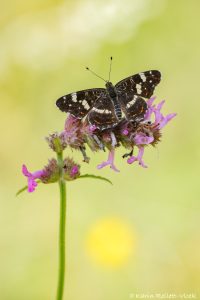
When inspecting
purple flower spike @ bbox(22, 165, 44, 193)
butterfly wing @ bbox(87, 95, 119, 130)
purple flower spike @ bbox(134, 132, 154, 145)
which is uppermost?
butterfly wing @ bbox(87, 95, 119, 130)

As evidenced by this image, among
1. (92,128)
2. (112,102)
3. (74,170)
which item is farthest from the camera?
(112,102)

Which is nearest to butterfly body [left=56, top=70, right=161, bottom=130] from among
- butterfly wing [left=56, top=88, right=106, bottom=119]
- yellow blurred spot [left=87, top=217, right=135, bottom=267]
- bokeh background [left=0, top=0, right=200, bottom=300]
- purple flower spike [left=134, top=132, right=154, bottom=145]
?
butterfly wing [left=56, top=88, right=106, bottom=119]

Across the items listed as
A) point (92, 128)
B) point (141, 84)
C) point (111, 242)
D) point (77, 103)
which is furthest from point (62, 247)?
point (111, 242)

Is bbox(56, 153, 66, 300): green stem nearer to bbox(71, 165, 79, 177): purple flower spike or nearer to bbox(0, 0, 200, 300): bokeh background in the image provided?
bbox(71, 165, 79, 177): purple flower spike

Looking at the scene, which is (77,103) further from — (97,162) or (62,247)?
(97,162)

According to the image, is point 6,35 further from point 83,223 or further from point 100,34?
point 83,223

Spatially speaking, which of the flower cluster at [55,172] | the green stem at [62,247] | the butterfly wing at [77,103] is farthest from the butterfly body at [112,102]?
the green stem at [62,247]
